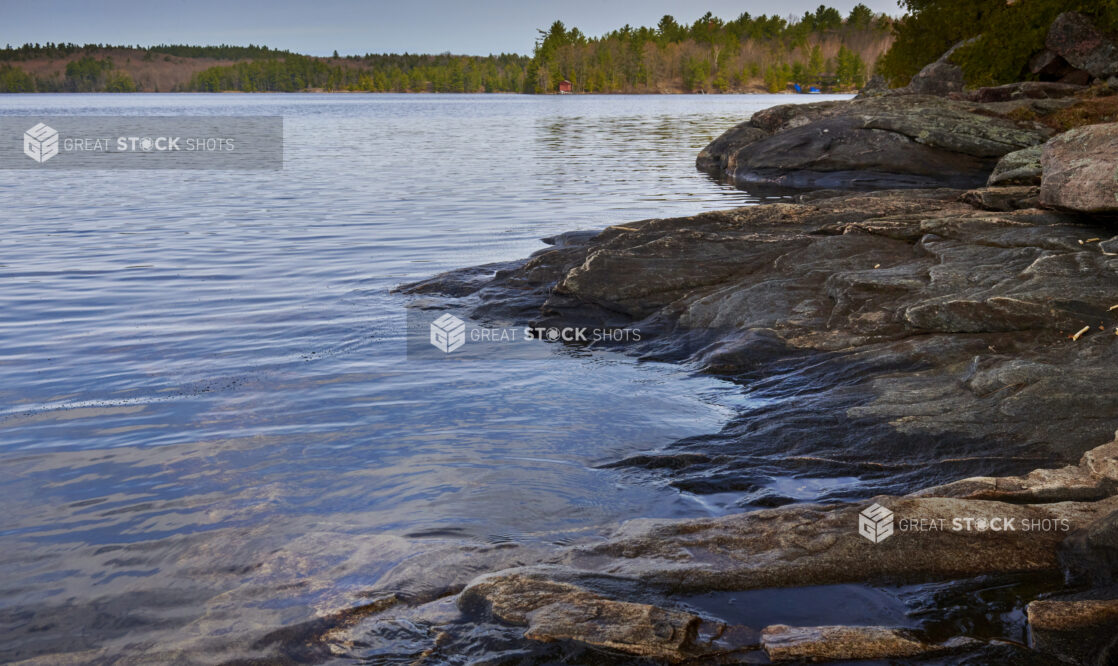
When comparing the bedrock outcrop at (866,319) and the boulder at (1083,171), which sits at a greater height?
the boulder at (1083,171)

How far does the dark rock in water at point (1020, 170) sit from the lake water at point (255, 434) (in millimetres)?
7751

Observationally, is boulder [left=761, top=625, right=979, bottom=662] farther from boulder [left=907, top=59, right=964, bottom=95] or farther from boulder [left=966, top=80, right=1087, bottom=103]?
boulder [left=907, top=59, right=964, bottom=95]

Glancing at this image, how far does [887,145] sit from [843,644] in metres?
22.7

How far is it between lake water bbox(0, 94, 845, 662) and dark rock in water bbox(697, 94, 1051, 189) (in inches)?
437

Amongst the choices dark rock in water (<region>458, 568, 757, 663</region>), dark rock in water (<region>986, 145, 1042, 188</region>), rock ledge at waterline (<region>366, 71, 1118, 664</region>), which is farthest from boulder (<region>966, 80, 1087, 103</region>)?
dark rock in water (<region>458, 568, 757, 663</region>)

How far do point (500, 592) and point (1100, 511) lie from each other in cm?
342

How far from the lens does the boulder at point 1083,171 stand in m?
9.70

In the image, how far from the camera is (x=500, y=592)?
482 centimetres

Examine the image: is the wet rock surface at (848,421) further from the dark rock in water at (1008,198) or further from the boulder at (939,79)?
the boulder at (939,79)

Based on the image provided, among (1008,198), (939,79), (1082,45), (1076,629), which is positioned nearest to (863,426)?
(1076,629)

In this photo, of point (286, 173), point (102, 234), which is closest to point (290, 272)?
point (102, 234)

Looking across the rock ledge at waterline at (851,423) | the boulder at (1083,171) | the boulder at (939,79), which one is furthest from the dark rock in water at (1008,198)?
the boulder at (939,79)

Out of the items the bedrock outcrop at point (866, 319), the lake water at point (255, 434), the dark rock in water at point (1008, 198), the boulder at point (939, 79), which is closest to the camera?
the lake water at point (255, 434)

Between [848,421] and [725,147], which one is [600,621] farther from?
[725,147]
